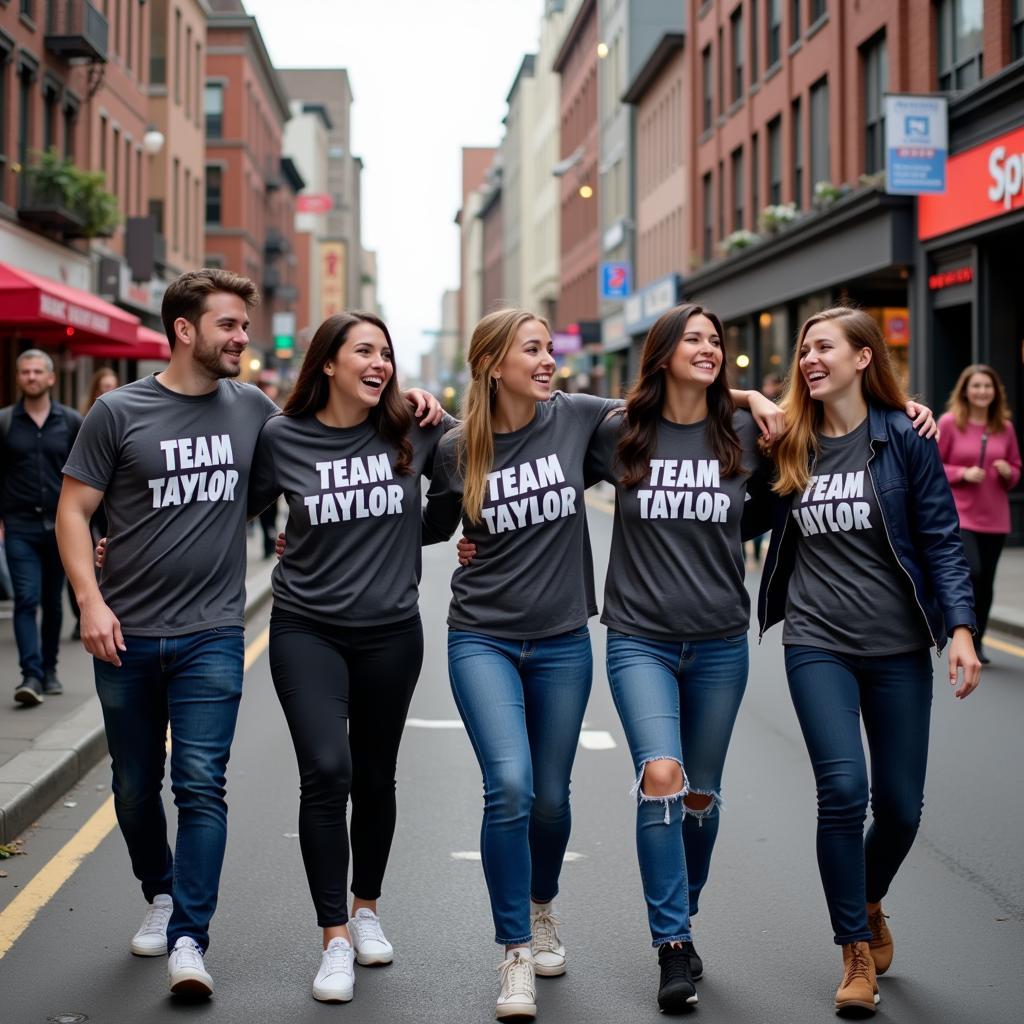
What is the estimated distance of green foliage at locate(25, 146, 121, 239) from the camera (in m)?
27.7

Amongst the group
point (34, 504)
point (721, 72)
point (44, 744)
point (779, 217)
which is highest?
point (721, 72)

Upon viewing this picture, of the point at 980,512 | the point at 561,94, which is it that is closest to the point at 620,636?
the point at 980,512

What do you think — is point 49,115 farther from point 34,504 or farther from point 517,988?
point 517,988

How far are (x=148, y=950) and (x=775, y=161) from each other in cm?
3230

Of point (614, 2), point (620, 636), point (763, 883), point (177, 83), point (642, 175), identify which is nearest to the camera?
point (620, 636)

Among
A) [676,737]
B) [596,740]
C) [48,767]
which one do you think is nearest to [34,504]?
[48,767]

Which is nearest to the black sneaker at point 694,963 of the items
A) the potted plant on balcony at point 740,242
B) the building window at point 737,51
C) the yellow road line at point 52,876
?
the yellow road line at point 52,876

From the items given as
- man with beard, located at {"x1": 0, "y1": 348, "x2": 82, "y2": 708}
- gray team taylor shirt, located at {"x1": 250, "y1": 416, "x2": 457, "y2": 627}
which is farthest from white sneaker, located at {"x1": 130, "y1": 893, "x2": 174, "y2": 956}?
man with beard, located at {"x1": 0, "y1": 348, "x2": 82, "y2": 708}

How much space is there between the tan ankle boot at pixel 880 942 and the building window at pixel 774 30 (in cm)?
3199

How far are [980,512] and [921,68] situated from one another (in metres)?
15.8

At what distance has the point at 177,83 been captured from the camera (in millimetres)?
46812

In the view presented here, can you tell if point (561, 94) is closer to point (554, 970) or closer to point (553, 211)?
point (553, 211)

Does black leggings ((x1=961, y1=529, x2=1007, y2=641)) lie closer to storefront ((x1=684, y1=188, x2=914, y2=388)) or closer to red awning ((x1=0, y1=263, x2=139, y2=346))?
red awning ((x1=0, y1=263, x2=139, y2=346))

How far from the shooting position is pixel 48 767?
7781mm
